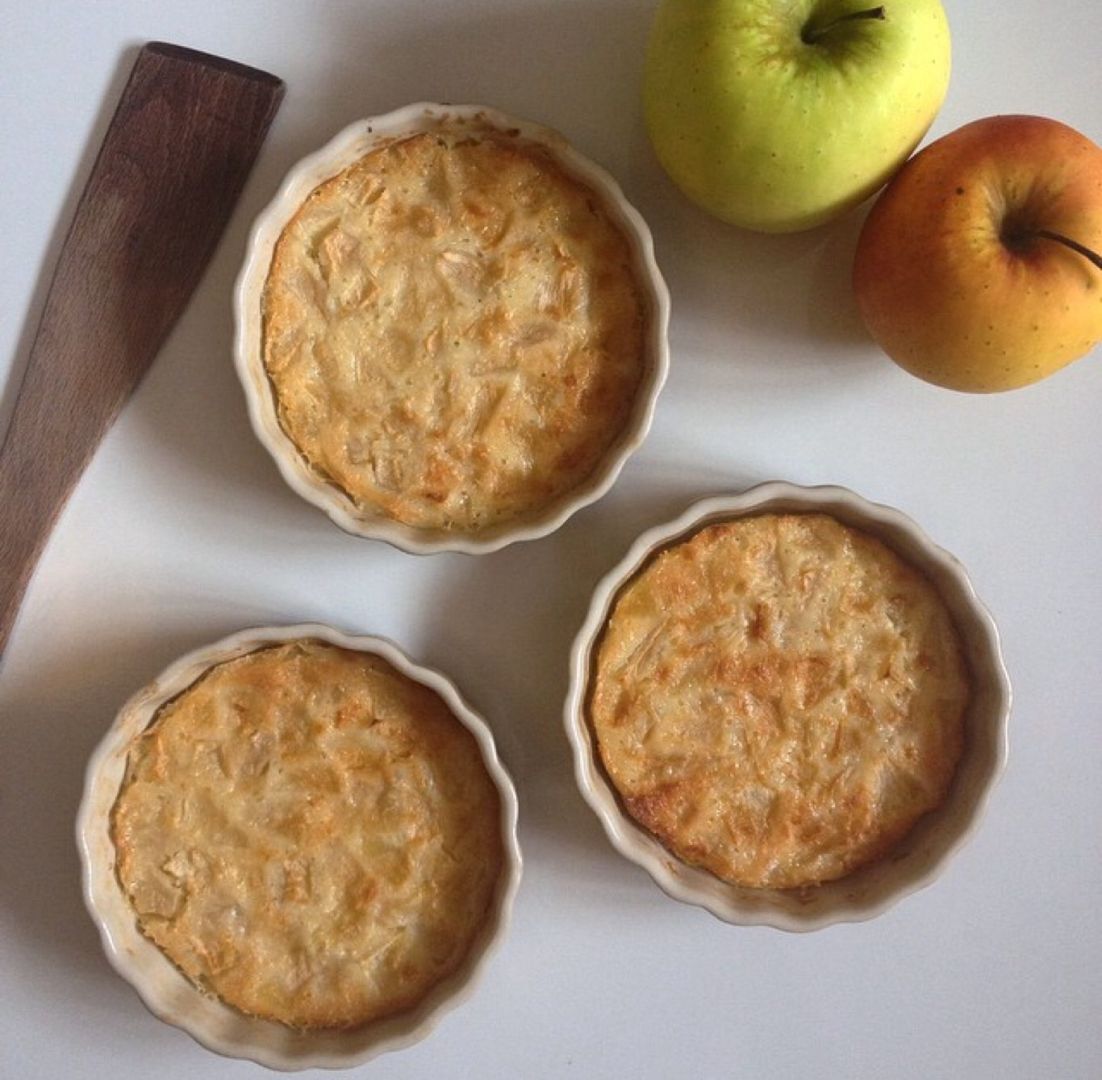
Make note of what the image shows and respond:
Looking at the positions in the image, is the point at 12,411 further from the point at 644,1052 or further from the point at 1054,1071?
the point at 1054,1071

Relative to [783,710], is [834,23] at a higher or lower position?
higher

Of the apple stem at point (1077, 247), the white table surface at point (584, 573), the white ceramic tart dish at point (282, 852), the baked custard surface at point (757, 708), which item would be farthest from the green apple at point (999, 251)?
the white ceramic tart dish at point (282, 852)

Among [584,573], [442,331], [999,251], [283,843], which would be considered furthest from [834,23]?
[283,843]

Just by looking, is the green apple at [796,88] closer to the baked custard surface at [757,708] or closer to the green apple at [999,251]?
the green apple at [999,251]

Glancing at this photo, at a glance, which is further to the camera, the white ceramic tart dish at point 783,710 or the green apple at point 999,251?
the white ceramic tart dish at point 783,710

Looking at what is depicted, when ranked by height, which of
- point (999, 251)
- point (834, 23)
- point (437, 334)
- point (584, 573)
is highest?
point (834, 23)

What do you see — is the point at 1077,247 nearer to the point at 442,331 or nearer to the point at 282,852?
the point at 442,331

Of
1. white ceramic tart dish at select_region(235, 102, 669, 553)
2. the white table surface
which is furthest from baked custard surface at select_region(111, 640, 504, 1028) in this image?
white ceramic tart dish at select_region(235, 102, 669, 553)
